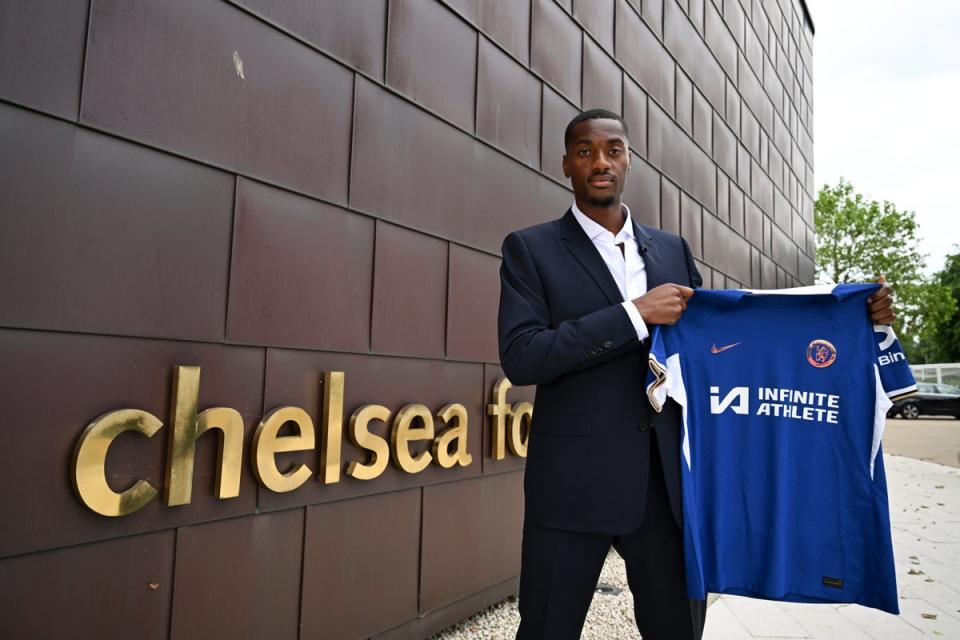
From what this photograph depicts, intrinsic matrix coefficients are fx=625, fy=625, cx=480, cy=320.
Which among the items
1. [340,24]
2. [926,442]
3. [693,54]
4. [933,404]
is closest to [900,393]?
[340,24]

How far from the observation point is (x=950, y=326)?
136 feet

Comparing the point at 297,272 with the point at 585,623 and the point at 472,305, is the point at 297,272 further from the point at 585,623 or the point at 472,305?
the point at 585,623

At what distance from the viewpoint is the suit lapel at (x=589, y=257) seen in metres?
1.80

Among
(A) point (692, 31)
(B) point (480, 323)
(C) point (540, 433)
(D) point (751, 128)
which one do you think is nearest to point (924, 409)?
(D) point (751, 128)

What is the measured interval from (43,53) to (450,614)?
3027mm

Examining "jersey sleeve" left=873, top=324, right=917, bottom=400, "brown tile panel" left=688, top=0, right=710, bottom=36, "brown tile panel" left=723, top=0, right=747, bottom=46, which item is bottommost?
"jersey sleeve" left=873, top=324, right=917, bottom=400

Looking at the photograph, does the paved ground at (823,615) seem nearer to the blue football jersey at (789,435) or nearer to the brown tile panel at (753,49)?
the blue football jersey at (789,435)

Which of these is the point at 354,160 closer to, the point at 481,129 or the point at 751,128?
the point at 481,129

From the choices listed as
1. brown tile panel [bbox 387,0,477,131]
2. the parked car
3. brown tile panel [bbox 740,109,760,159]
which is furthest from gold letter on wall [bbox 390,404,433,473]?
the parked car

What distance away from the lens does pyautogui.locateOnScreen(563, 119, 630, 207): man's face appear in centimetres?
190

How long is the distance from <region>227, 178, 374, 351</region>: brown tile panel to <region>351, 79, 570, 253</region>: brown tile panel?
235 mm

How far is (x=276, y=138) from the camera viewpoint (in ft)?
8.27

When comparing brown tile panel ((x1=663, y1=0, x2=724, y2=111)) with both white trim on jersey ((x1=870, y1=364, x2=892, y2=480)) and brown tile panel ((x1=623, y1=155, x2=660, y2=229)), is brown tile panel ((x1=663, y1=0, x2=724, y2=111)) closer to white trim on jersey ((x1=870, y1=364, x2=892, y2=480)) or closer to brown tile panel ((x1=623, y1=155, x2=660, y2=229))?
brown tile panel ((x1=623, y1=155, x2=660, y2=229))

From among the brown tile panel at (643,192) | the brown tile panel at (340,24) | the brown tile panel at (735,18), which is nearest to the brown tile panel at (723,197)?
the brown tile panel at (735,18)
